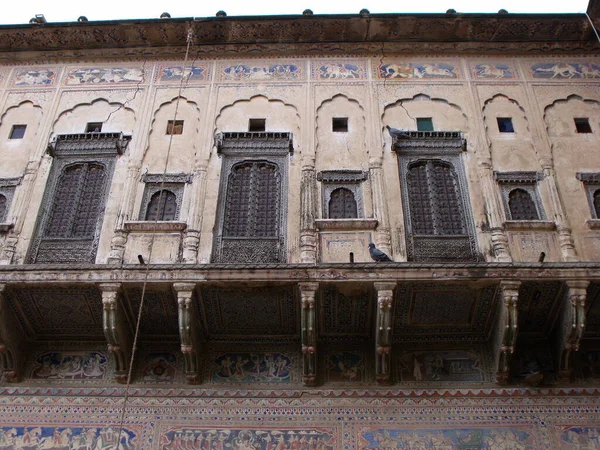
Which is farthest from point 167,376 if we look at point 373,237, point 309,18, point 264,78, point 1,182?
point 309,18

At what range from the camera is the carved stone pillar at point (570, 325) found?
324 inches

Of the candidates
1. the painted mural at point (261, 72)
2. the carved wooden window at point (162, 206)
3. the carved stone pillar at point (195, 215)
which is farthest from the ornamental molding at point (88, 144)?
the painted mural at point (261, 72)

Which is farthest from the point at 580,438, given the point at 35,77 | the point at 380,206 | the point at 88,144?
the point at 35,77

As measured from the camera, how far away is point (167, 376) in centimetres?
875

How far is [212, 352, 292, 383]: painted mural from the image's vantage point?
8695mm

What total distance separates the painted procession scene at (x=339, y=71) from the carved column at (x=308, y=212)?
1.84 m

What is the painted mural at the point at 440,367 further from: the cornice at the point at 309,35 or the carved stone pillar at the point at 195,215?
the cornice at the point at 309,35

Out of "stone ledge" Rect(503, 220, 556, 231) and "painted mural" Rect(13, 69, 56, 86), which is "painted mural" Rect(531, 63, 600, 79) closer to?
"stone ledge" Rect(503, 220, 556, 231)

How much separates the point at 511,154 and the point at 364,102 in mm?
2282

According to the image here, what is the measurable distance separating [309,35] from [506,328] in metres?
5.74

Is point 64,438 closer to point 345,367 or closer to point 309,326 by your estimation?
point 309,326

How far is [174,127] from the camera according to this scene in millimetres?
10484

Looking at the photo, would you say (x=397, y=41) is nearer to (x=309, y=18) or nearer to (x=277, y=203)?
(x=309, y=18)

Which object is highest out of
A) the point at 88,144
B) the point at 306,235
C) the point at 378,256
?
the point at 88,144
